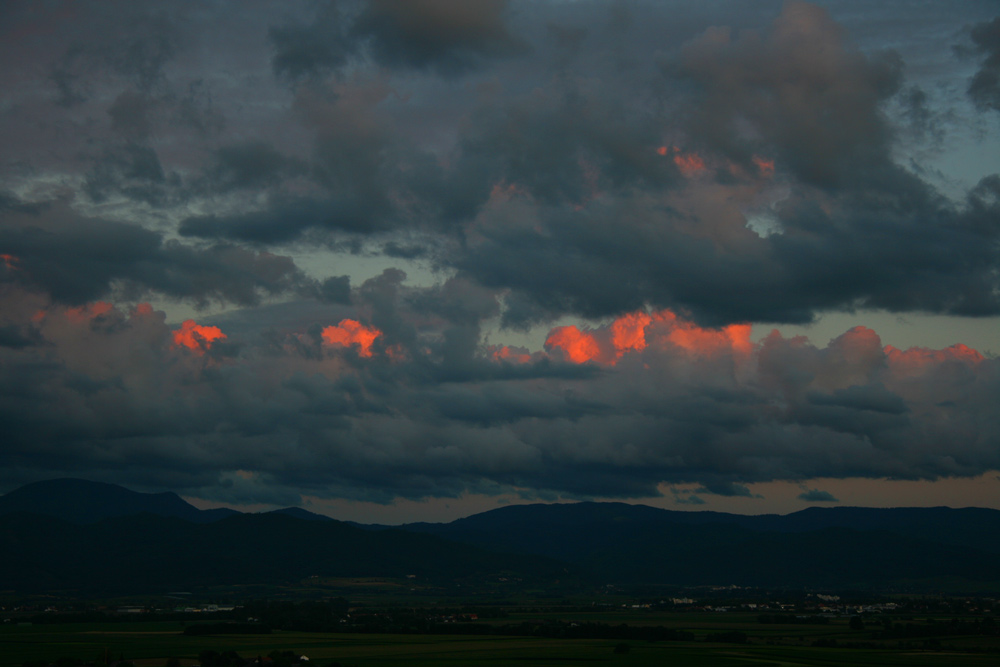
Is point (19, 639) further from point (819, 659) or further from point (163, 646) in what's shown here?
point (819, 659)

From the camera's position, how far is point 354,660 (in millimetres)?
144750

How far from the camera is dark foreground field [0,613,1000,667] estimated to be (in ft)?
475

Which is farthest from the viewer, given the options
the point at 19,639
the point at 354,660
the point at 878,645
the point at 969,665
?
the point at 19,639

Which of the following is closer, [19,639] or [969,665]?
[969,665]

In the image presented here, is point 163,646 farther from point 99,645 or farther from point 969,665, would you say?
point 969,665

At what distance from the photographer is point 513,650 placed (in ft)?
547

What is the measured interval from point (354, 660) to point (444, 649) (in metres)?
26.6

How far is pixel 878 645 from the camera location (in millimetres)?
173125

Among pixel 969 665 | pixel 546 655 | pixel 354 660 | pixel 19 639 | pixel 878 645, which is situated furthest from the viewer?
pixel 19 639

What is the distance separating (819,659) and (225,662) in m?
91.3

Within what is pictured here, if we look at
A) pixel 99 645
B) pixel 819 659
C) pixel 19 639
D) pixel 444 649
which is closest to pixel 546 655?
pixel 444 649

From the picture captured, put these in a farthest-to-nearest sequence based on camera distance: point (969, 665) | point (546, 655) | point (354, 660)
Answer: point (546, 655) < point (354, 660) < point (969, 665)

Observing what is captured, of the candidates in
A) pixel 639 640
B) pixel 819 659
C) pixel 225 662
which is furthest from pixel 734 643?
pixel 225 662

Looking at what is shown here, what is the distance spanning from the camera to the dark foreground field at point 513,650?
144750 millimetres
